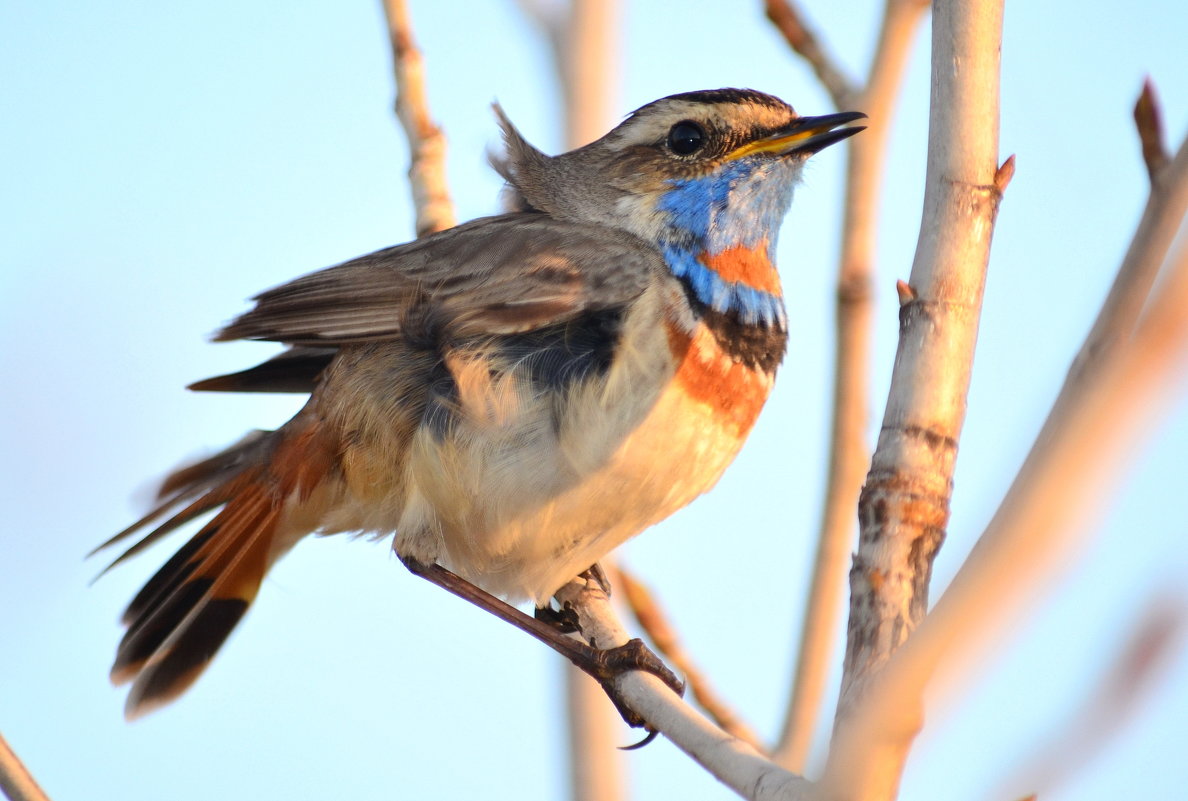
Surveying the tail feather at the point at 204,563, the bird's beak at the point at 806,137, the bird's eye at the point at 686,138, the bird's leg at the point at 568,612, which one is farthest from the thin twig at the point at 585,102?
the tail feather at the point at 204,563

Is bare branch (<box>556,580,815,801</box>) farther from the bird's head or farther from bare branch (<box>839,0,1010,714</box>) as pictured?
the bird's head

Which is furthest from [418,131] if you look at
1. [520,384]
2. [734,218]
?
[520,384]

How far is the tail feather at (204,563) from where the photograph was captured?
5.00 metres

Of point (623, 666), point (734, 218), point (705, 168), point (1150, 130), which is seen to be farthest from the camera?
point (705, 168)

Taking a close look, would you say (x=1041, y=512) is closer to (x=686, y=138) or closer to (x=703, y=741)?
(x=703, y=741)

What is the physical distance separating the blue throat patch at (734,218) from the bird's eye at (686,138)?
13 cm

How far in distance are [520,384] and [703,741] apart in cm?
172

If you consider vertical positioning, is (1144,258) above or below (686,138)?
below

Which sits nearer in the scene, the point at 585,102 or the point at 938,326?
the point at 938,326

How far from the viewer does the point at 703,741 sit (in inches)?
123

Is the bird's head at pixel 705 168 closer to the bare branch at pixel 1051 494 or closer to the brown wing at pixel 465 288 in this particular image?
the brown wing at pixel 465 288

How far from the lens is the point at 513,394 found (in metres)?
4.50

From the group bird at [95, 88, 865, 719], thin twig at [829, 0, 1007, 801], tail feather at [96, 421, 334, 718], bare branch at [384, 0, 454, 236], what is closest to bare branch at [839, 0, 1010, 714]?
thin twig at [829, 0, 1007, 801]

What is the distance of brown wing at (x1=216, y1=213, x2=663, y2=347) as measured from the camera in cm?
460
